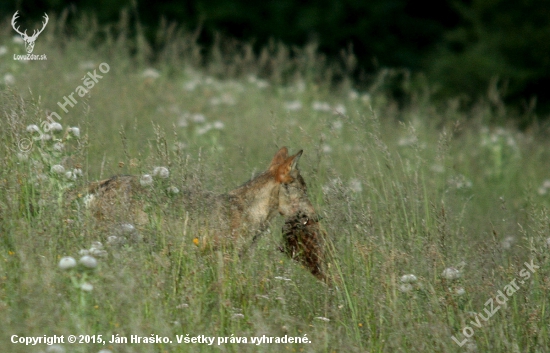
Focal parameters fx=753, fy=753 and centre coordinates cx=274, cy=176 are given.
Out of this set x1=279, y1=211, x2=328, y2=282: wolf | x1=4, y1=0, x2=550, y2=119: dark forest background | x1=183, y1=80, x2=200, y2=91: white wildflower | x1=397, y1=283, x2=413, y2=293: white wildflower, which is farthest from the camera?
x1=4, y1=0, x2=550, y2=119: dark forest background

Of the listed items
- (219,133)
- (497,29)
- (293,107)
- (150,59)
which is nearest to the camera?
(219,133)

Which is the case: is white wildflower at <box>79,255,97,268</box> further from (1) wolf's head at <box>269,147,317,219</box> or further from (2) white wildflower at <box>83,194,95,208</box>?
(1) wolf's head at <box>269,147,317,219</box>

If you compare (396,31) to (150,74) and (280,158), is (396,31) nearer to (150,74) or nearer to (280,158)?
(150,74)

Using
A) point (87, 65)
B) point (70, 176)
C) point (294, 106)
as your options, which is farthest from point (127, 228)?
point (87, 65)

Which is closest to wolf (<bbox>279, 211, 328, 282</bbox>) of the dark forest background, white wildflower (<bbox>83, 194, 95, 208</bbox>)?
white wildflower (<bbox>83, 194, 95, 208</bbox>)

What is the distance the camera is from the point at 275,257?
4438mm

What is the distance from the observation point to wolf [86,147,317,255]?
4.46 metres

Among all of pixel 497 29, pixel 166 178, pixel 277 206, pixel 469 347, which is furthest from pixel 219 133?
pixel 497 29

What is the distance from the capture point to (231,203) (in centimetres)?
498

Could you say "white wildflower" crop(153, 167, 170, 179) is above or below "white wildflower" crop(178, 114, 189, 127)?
below

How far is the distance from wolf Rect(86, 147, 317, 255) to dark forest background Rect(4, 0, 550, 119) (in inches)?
539

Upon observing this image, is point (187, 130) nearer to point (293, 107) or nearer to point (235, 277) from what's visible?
point (293, 107)

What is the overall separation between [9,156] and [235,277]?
5.21 feet

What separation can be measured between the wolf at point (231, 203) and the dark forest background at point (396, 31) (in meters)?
13.7
